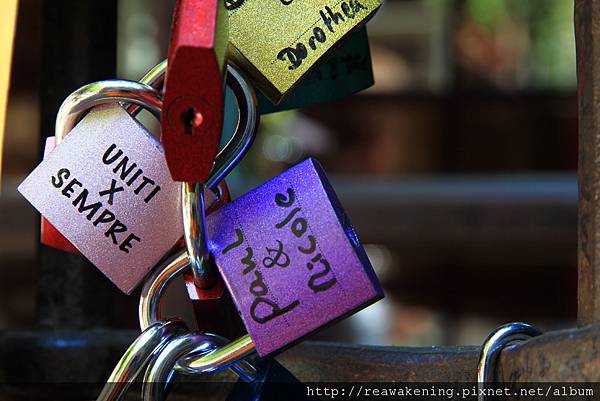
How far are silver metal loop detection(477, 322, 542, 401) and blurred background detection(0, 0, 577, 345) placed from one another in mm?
2921

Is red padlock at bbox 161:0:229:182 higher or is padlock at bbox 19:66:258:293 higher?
red padlock at bbox 161:0:229:182

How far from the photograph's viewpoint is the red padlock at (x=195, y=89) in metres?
0.31

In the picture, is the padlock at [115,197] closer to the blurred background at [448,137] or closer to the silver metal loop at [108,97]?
the silver metal loop at [108,97]

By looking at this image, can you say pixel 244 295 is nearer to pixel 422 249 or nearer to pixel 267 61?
pixel 267 61

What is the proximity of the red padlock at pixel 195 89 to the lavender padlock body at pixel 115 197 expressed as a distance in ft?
0.18

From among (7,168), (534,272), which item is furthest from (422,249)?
(7,168)

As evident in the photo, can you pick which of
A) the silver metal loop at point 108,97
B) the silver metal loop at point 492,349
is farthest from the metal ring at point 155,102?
the silver metal loop at point 492,349

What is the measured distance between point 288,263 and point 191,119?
0.08 metres

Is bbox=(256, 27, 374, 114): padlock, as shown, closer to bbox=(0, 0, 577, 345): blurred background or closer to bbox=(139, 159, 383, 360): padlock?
bbox=(139, 159, 383, 360): padlock

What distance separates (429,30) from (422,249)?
1.16 metres

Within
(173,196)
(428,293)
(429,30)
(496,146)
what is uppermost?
(173,196)

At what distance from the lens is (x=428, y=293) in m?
4.04

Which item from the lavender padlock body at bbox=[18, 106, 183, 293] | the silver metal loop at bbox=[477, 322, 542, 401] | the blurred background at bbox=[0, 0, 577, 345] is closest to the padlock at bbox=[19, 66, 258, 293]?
the lavender padlock body at bbox=[18, 106, 183, 293]

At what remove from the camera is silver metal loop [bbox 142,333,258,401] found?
0.36 meters
